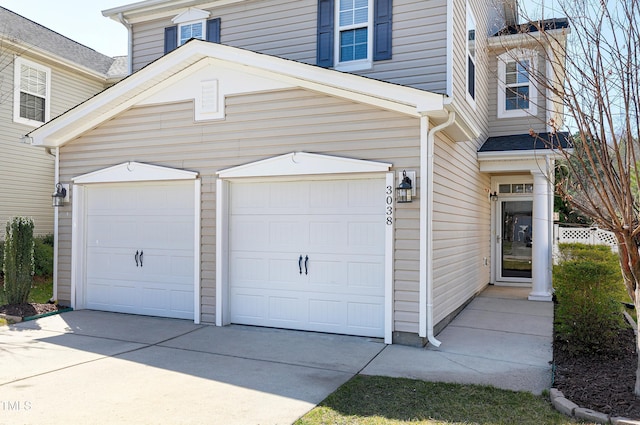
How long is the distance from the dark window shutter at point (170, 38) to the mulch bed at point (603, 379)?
9.37m

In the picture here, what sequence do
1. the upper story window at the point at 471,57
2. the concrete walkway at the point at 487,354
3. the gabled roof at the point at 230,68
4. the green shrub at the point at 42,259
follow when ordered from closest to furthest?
the concrete walkway at the point at 487,354 < the gabled roof at the point at 230,68 < the upper story window at the point at 471,57 < the green shrub at the point at 42,259

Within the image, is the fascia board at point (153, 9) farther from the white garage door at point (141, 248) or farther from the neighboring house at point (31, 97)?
the white garage door at point (141, 248)

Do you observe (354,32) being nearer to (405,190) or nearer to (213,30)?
(213,30)

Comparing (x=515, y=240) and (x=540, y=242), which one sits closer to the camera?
(x=540, y=242)

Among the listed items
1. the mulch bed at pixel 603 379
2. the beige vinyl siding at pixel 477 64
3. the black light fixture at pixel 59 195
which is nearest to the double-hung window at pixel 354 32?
the beige vinyl siding at pixel 477 64

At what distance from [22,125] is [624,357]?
45.9 ft

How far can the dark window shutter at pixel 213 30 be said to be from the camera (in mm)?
10344

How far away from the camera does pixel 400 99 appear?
6309 mm

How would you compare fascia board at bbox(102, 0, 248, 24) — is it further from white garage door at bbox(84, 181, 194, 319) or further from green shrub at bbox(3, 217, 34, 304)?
green shrub at bbox(3, 217, 34, 304)

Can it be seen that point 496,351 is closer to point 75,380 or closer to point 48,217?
point 75,380

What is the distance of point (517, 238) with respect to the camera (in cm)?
1215

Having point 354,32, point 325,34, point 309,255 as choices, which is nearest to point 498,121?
point 354,32

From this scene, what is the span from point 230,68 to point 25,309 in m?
5.24

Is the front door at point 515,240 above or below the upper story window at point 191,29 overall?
below
